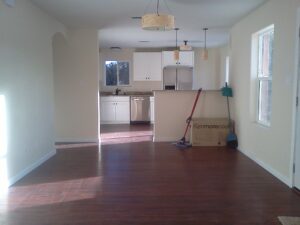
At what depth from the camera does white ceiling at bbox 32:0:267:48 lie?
175 inches

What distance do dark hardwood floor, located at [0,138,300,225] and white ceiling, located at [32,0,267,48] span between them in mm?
2447

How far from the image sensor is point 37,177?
4.14 m

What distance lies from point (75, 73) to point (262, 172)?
421 centimetres

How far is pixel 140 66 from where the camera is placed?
9719 millimetres

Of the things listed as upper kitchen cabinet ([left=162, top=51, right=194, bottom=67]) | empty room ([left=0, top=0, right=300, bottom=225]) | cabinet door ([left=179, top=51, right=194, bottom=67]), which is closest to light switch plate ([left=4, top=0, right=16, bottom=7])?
empty room ([left=0, top=0, right=300, bottom=225])

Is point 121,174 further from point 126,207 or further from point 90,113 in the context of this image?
point 90,113

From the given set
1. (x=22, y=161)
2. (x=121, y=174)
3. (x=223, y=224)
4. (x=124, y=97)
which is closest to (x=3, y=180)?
(x=22, y=161)

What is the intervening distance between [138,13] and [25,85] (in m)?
2.18

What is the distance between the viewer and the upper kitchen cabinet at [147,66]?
31.6 feet

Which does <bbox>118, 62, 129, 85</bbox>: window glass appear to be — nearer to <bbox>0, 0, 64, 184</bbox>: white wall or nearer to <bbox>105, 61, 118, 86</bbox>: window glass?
<bbox>105, 61, 118, 86</bbox>: window glass

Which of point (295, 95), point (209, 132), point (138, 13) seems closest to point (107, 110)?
point (209, 132)

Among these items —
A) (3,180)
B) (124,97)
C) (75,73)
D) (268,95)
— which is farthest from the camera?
(124,97)

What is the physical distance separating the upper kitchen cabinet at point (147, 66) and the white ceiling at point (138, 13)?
2.26 metres

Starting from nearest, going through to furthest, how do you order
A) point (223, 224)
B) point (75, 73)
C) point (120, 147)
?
point (223, 224) → point (120, 147) → point (75, 73)
